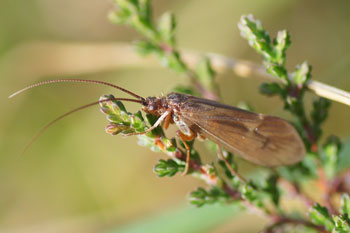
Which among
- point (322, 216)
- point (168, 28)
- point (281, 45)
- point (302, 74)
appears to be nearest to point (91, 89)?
point (168, 28)

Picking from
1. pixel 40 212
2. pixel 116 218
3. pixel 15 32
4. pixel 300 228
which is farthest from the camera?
pixel 15 32

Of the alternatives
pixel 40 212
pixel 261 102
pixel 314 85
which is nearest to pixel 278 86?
pixel 314 85

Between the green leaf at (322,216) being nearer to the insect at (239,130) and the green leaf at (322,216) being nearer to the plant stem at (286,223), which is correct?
the plant stem at (286,223)

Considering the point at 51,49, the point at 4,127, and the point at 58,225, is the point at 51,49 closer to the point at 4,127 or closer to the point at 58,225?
the point at 4,127

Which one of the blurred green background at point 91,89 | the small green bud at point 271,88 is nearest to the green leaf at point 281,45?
the small green bud at point 271,88

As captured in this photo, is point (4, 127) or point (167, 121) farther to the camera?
point (4, 127)

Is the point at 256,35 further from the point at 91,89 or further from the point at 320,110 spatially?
the point at 91,89
